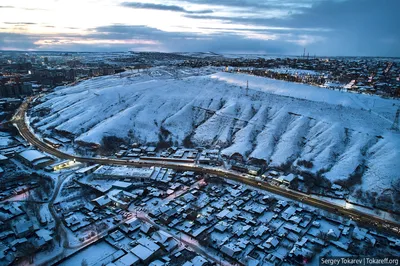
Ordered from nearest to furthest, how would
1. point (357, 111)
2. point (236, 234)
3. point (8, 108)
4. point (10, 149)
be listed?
point (236, 234) → point (10, 149) → point (357, 111) → point (8, 108)

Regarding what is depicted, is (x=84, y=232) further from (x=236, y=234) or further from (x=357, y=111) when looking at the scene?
(x=357, y=111)

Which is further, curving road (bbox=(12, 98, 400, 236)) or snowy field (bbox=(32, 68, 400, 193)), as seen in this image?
snowy field (bbox=(32, 68, 400, 193))

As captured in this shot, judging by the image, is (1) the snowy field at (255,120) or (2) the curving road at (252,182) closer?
(2) the curving road at (252,182)

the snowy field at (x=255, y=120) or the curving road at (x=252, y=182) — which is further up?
the snowy field at (x=255, y=120)

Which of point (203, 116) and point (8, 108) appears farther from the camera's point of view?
point (8, 108)

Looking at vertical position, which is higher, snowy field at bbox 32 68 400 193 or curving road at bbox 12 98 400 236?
snowy field at bbox 32 68 400 193

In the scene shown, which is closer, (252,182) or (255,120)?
(252,182)

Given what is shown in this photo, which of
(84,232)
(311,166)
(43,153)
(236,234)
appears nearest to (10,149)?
(43,153)

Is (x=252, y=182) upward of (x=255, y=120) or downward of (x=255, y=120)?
downward
